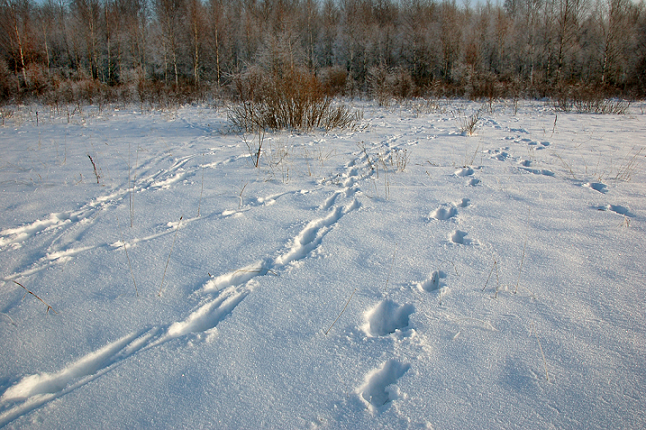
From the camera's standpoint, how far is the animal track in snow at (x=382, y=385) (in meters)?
1.23

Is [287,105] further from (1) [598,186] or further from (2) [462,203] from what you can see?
(1) [598,186]

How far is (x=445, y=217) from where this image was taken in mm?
2785

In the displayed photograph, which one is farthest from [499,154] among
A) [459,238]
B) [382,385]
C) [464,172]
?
[382,385]

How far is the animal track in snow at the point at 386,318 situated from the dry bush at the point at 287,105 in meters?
5.47

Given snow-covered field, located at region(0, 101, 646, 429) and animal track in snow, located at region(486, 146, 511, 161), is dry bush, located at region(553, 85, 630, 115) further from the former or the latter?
snow-covered field, located at region(0, 101, 646, 429)

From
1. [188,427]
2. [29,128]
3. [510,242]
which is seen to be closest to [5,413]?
[188,427]

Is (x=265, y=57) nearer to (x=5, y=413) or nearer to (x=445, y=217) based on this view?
(x=445, y=217)

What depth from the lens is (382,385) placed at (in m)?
1.31

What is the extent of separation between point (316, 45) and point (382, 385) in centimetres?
3079

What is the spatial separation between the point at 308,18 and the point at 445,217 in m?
28.4

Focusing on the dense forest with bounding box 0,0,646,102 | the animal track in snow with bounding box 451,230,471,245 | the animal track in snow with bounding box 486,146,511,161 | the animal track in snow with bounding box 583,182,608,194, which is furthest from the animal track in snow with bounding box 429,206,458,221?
the dense forest with bounding box 0,0,646,102

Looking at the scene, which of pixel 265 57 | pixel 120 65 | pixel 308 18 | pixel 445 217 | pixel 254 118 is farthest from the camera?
pixel 308 18

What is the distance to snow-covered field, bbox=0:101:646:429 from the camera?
1212 mm

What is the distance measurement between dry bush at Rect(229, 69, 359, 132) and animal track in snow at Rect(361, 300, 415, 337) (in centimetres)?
547
